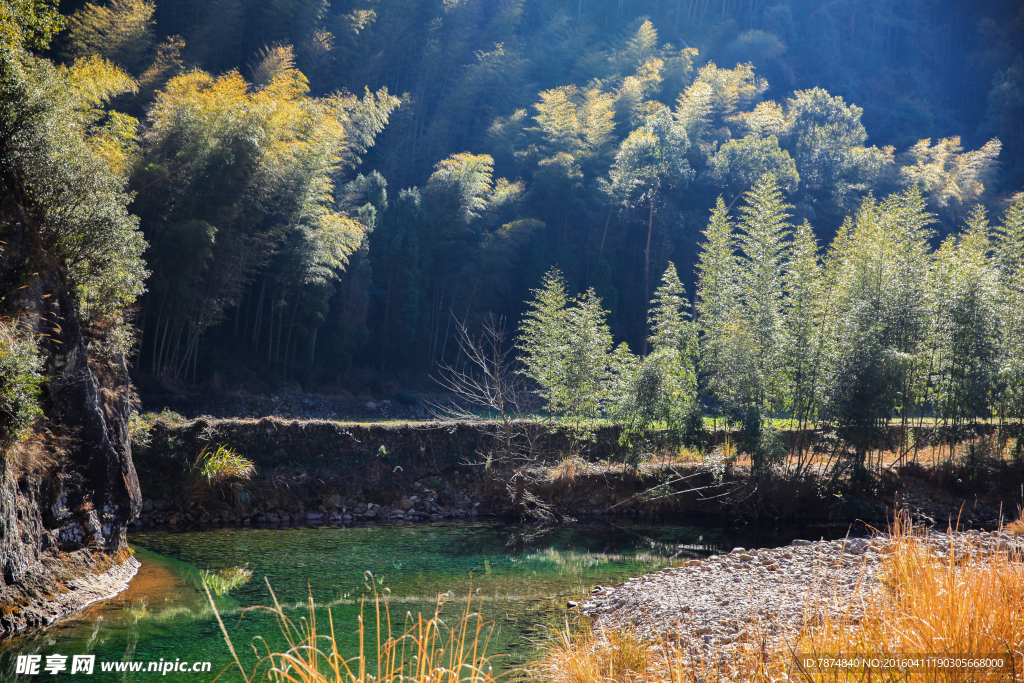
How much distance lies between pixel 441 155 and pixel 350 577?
30207 mm

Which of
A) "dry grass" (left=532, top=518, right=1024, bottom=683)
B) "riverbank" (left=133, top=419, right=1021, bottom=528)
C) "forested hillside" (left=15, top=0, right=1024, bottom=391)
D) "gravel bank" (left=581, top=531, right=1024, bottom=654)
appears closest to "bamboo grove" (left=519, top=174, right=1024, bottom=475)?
"riverbank" (left=133, top=419, right=1021, bottom=528)

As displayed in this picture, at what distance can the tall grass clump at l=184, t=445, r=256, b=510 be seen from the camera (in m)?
11.9

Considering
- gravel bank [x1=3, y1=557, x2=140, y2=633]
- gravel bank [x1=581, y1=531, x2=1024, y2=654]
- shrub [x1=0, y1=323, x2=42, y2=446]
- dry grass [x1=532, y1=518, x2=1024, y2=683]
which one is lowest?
gravel bank [x1=3, y1=557, x2=140, y2=633]

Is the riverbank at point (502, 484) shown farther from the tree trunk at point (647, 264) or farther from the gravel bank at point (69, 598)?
the tree trunk at point (647, 264)

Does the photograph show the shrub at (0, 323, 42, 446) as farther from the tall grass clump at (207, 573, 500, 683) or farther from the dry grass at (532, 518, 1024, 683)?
the dry grass at (532, 518, 1024, 683)

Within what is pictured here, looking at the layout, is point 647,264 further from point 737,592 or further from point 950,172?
point 737,592

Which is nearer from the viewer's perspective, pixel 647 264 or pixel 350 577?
pixel 350 577

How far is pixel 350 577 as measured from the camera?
8.58 metres

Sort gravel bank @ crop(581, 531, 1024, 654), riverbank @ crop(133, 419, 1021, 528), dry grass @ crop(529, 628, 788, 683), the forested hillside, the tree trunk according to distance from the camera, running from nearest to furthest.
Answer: dry grass @ crop(529, 628, 788, 683)
gravel bank @ crop(581, 531, 1024, 654)
riverbank @ crop(133, 419, 1021, 528)
the forested hillside
the tree trunk

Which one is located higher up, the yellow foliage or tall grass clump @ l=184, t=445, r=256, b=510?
the yellow foliage

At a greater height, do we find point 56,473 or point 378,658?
point 378,658

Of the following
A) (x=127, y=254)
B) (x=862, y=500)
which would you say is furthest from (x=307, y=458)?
(x=862, y=500)

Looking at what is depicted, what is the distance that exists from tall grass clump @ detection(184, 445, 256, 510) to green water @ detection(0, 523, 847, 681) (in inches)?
39.8

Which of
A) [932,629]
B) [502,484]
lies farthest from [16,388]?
[502,484]
